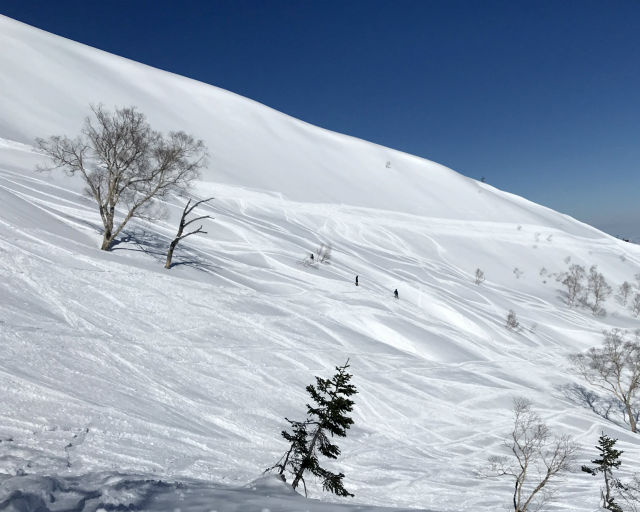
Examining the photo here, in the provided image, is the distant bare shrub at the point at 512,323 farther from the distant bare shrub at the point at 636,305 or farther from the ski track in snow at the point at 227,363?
the distant bare shrub at the point at 636,305

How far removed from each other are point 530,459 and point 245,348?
16.0 metres

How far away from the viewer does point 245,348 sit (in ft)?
67.5

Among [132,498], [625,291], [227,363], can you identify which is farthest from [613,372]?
[625,291]

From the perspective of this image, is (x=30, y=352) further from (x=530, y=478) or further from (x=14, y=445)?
(x=530, y=478)

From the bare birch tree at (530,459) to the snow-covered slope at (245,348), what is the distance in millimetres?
740

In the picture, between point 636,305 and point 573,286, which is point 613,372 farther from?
point 636,305

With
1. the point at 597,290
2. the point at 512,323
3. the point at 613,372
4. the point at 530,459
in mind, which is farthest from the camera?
the point at 597,290

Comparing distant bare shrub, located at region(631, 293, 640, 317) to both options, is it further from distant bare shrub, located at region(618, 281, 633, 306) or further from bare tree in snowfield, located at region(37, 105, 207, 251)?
bare tree in snowfield, located at region(37, 105, 207, 251)

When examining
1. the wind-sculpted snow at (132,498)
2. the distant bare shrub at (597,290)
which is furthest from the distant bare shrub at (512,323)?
the wind-sculpted snow at (132,498)

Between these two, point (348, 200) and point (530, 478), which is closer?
point (530, 478)

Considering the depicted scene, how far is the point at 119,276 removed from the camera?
72.7 feet

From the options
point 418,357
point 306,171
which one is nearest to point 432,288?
point 418,357

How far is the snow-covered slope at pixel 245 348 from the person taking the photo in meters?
12.2

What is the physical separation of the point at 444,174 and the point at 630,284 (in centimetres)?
5090
